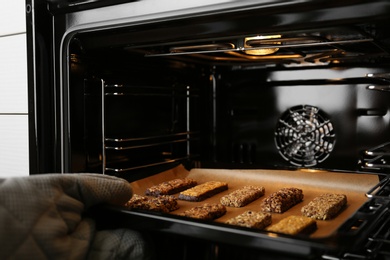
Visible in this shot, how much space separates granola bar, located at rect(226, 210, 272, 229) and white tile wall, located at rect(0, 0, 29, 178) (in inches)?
27.8

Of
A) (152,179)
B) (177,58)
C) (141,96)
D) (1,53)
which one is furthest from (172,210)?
(1,53)

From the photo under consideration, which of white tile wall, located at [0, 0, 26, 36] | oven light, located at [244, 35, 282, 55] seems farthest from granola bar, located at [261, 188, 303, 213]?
white tile wall, located at [0, 0, 26, 36]

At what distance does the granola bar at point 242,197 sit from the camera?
51.4 inches

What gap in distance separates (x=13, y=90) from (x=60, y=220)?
745mm

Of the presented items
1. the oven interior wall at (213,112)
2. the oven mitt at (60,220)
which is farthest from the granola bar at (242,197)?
the oven mitt at (60,220)

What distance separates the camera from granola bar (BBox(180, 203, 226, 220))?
Answer: 116 cm

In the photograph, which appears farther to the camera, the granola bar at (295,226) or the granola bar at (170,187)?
the granola bar at (170,187)

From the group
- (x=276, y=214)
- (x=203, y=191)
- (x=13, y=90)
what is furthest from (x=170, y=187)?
(x=13, y=90)

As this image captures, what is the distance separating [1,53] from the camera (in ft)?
4.67

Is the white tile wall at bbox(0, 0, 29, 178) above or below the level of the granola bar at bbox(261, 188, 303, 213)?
above

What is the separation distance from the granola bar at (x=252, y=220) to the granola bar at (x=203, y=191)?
0.27 meters

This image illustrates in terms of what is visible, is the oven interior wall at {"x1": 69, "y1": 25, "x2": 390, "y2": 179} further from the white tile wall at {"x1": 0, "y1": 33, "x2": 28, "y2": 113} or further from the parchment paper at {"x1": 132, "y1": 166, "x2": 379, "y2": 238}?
the white tile wall at {"x1": 0, "y1": 33, "x2": 28, "y2": 113}

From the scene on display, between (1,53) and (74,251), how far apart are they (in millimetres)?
874

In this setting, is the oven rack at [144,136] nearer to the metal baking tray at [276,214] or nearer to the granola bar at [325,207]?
the metal baking tray at [276,214]
